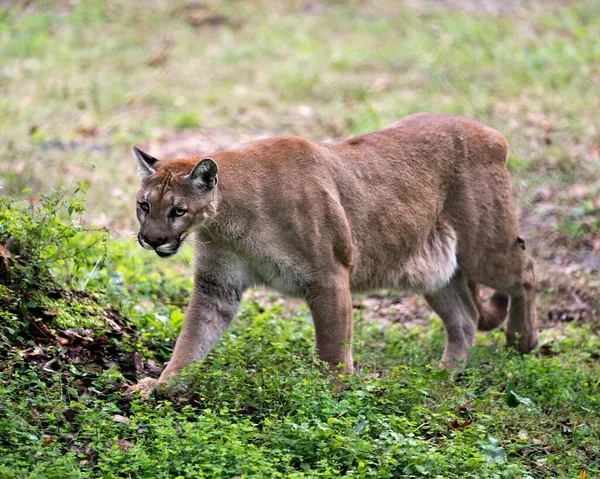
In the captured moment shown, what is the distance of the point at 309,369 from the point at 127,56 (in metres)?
10.4

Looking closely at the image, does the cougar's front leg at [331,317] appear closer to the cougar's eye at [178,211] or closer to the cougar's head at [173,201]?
the cougar's head at [173,201]

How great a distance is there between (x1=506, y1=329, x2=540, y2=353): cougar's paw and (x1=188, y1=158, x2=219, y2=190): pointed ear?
3044 millimetres

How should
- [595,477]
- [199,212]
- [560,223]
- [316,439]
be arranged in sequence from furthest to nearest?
[560,223], [199,212], [595,477], [316,439]

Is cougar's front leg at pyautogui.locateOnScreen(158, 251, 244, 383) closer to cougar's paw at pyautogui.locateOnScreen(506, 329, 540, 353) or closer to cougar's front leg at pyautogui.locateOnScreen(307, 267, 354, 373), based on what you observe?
cougar's front leg at pyautogui.locateOnScreen(307, 267, 354, 373)

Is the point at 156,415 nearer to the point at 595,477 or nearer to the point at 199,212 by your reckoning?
the point at 199,212

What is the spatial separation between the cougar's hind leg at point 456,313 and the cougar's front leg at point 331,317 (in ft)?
4.88

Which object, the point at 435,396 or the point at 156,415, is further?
the point at 435,396

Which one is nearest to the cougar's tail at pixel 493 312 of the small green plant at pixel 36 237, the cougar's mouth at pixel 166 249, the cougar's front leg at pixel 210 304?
the cougar's front leg at pixel 210 304

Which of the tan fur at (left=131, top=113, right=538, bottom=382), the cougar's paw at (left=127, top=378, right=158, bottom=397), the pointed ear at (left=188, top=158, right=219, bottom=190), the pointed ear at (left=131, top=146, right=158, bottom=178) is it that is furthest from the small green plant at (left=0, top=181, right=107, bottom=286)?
the cougar's paw at (left=127, top=378, right=158, bottom=397)

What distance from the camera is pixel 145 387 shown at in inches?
214

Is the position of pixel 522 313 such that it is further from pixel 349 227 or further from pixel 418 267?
pixel 349 227

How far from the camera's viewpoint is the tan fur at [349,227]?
226 inches

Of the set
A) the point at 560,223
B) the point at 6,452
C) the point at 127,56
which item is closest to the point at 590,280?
Answer: the point at 560,223

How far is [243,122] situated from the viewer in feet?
40.0
